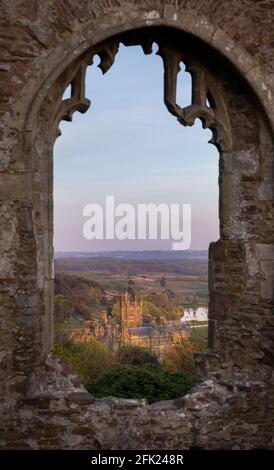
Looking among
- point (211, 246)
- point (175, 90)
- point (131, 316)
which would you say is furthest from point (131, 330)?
point (175, 90)

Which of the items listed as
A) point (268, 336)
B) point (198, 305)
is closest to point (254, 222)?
point (268, 336)

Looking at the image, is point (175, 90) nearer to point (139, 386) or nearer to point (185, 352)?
point (139, 386)

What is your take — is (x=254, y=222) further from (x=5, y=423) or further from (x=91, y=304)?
(x=91, y=304)

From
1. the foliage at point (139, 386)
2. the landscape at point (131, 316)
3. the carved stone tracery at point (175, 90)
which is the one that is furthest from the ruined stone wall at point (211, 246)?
the landscape at point (131, 316)

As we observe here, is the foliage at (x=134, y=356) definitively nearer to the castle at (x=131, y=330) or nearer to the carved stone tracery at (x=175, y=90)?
the castle at (x=131, y=330)

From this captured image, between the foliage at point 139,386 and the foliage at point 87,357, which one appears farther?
the foliage at point 87,357

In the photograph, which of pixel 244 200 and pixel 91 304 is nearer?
pixel 244 200
